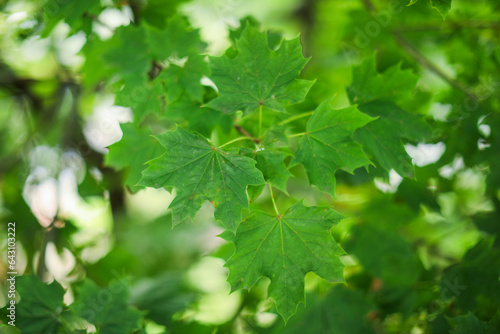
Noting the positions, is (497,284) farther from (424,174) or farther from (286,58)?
(286,58)

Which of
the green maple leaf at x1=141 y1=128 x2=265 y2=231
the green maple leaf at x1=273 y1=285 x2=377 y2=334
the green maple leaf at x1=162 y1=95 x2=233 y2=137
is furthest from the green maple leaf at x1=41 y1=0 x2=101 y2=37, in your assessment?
the green maple leaf at x1=273 y1=285 x2=377 y2=334

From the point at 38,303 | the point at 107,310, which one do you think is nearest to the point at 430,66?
the point at 107,310

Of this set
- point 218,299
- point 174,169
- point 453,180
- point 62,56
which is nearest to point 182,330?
point 218,299

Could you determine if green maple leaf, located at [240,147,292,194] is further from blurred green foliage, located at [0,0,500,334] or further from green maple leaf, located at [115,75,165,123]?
green maple leaf, located at [115,75,165,123]

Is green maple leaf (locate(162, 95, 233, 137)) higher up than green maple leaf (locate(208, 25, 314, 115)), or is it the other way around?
green maple leaf (locate(208, 25, 314, 115))

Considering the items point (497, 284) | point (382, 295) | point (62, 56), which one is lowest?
point (382, 295)

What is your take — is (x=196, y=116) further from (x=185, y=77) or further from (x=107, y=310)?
(x=107, y=310)
